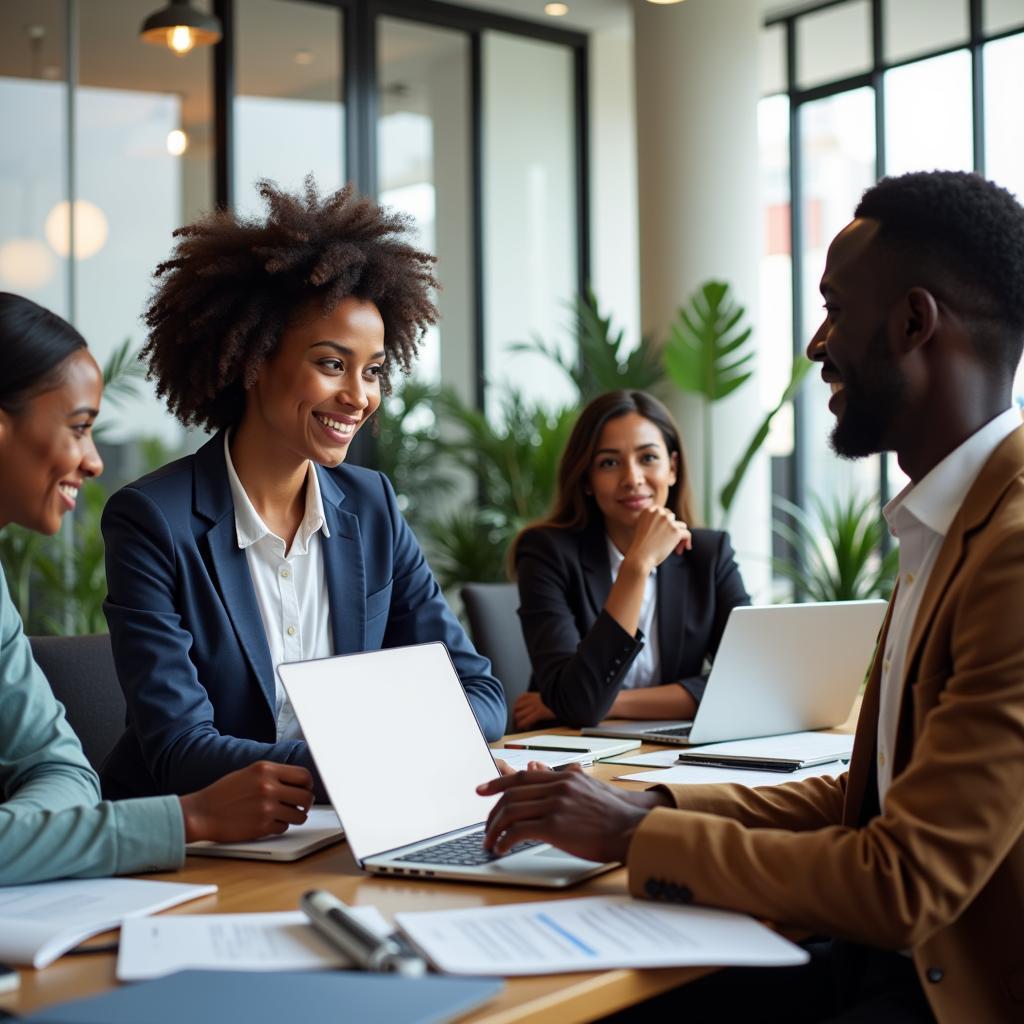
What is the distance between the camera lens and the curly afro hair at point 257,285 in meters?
2.21

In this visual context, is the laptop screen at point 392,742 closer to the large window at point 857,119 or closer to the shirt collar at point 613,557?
the shirt collar at point 613,557

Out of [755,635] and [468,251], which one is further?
[468,251]

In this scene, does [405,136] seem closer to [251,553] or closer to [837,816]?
[251,553]

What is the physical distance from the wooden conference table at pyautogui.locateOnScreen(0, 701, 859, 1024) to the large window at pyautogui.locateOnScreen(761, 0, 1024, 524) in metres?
4.50

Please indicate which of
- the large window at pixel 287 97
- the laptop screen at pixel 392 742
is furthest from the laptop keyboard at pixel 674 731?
the large window at pixel 287 97

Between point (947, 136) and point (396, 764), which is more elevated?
point (947, 136)

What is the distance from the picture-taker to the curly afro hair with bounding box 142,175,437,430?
7.24ft

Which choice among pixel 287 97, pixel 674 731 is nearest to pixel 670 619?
pixel 674 731

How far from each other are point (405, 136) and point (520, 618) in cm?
381

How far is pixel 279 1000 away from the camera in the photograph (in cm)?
101

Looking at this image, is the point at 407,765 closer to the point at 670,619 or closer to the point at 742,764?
the point at 742,764

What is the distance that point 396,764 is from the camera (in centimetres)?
160

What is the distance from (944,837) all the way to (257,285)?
1.48 meters

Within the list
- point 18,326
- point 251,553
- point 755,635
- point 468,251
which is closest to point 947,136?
point 468,251
